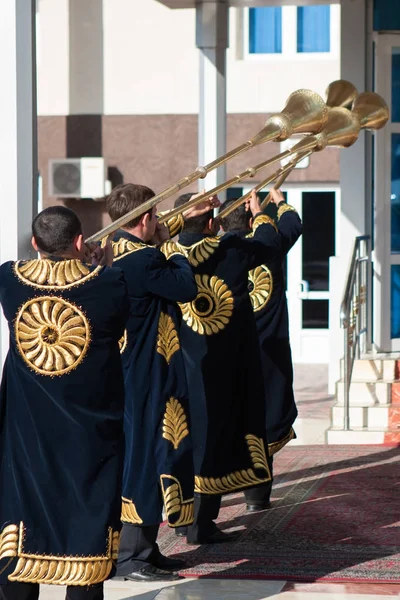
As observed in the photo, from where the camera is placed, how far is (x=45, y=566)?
160 inches

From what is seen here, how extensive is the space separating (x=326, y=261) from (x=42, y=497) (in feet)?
40.4

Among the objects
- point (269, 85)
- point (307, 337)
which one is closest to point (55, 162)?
point (269, 85)

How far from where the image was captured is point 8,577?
13.3ft

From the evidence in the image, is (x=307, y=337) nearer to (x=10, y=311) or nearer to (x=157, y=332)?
(x=157, y=332)

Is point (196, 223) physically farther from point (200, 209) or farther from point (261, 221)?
point (261, 221)

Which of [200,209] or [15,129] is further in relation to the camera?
[200,209]

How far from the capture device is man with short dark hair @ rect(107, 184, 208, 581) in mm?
5121

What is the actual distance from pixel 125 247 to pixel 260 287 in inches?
74.0

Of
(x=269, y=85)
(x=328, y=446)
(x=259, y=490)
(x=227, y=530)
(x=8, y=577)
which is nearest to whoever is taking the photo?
(x=8, y=577)

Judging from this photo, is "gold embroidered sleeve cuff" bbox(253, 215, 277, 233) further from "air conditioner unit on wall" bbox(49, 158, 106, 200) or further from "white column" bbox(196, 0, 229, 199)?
"air conditioner unit on wall" bbox(49, 158, 106, 200)

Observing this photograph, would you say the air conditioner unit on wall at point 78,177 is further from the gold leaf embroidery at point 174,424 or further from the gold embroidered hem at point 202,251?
the gold leaf embroidery at point 174,424

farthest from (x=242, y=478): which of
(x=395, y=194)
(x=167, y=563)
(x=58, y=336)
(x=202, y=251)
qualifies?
(x=395, y=194)

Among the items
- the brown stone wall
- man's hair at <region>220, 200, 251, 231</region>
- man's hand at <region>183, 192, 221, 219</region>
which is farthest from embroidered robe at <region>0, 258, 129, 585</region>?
the brown stone wall

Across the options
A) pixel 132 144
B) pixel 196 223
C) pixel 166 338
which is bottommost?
pixel 166 338
